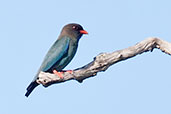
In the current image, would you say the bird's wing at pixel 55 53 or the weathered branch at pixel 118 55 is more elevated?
the bird's wing at pixel 55 53

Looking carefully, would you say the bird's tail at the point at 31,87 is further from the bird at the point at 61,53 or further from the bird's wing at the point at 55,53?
the bird's wing at the point at 55,53

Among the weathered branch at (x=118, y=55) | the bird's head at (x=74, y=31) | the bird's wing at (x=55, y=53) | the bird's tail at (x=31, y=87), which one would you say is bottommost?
the bird's tail at (x=31, y=87)

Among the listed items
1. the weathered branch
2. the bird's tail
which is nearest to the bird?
the bird's tail

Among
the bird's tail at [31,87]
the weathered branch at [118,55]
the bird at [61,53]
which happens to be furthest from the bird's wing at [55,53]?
the weathered branch at [118,55]

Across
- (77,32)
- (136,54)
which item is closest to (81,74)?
(136,54)

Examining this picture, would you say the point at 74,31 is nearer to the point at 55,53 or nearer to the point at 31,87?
the point at 55,53

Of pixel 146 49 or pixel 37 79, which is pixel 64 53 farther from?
pixel 146 49

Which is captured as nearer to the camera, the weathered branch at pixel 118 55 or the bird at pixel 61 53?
the weathered branch at pixel 118 55
